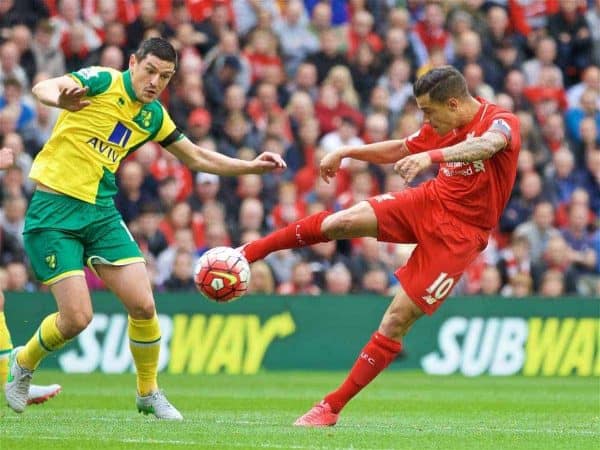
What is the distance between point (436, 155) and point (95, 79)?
271 centimetres

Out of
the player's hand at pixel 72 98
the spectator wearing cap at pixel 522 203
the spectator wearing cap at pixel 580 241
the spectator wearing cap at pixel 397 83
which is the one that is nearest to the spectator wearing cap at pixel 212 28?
the spectator wearing cap at pixel 397 83

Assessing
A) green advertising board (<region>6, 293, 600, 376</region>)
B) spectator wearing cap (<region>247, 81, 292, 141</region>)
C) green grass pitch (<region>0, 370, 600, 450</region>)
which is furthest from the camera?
spectator wearing cap (<region>247, 81, 292, 141</region>)

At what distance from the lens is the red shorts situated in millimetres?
10414

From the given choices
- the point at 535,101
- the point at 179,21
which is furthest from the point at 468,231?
the point at 535,101

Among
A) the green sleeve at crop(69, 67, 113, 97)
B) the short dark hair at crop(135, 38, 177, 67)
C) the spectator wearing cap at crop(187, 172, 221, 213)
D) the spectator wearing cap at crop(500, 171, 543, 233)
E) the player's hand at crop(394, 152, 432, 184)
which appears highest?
the short dark hair at crop(135, 38, 177, 67)

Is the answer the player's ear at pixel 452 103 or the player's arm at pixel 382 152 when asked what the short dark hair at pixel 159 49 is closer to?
the player's arm at pixel 382 152

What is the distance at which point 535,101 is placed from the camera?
71.9 feet

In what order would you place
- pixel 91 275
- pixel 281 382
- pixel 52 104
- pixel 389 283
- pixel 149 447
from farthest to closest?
pixel 389 283 < pixel 91 275 < pixel 281 382 < pixel 52 104 < pixel 149 447

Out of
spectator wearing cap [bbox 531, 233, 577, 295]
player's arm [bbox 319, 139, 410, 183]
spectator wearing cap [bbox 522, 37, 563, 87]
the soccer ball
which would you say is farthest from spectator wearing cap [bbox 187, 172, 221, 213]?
the soccer ball

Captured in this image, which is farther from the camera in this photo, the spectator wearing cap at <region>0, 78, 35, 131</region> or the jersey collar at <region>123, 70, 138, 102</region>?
the spectator wearing cap at <region>0, 78, 35, 131</region>

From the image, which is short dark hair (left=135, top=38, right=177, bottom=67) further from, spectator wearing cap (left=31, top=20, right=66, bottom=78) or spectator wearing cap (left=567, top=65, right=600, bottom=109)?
spectator wearing cap (left=567, top=65, right=600, bottom=109)

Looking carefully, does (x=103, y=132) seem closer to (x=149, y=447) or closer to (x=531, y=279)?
(x=149, y=447)

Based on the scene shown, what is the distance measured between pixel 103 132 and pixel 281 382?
6.40m

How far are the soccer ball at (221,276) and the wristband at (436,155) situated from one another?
181 cm
